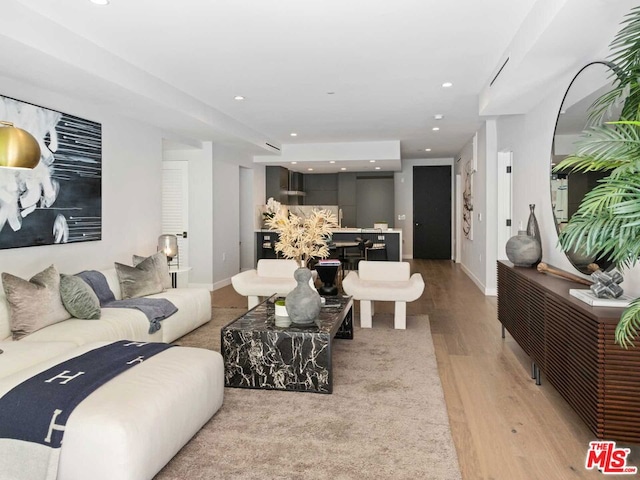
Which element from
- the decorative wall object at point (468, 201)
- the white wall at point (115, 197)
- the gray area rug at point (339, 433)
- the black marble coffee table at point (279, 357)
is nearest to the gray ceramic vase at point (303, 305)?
the black marble coffee table at point (279, 357)

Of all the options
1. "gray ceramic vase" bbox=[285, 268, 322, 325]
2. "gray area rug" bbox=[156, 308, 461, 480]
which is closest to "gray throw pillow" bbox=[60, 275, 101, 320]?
"gray area rug" bbox=[156, 308, 461, 480]

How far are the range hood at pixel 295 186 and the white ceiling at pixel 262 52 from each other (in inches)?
185

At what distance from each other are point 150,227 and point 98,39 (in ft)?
8.42

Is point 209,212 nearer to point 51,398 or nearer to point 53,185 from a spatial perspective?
point 53,185

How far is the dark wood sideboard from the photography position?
2025mm

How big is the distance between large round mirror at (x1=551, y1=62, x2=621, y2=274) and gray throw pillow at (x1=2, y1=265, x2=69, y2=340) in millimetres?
3803

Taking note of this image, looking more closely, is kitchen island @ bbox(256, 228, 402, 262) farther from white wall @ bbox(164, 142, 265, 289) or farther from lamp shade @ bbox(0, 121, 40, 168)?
lamp shade @ bbox(0, 121, 40, 168)

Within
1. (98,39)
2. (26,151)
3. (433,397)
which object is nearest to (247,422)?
(433,397)

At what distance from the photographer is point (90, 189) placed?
4438 mm

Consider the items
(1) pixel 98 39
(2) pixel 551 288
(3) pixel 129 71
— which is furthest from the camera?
(3) pixel 129 71

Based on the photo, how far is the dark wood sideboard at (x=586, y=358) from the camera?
203 centimetres

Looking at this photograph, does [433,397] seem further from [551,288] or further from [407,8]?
[407,8]

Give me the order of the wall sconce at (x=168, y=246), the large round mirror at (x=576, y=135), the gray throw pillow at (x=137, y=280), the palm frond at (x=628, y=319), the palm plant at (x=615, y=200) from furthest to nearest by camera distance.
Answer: the wall sconce at (x=168, y=246) < the gray throw pillow at (x=137, y=280) < the large round mirror at (x=576, y=135) < the palm frond at (x=628, y=319) < the palm plant at (x=615, y=200)

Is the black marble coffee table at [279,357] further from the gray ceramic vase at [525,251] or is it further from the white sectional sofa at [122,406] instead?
the gray ceramic vase at [525,251]
